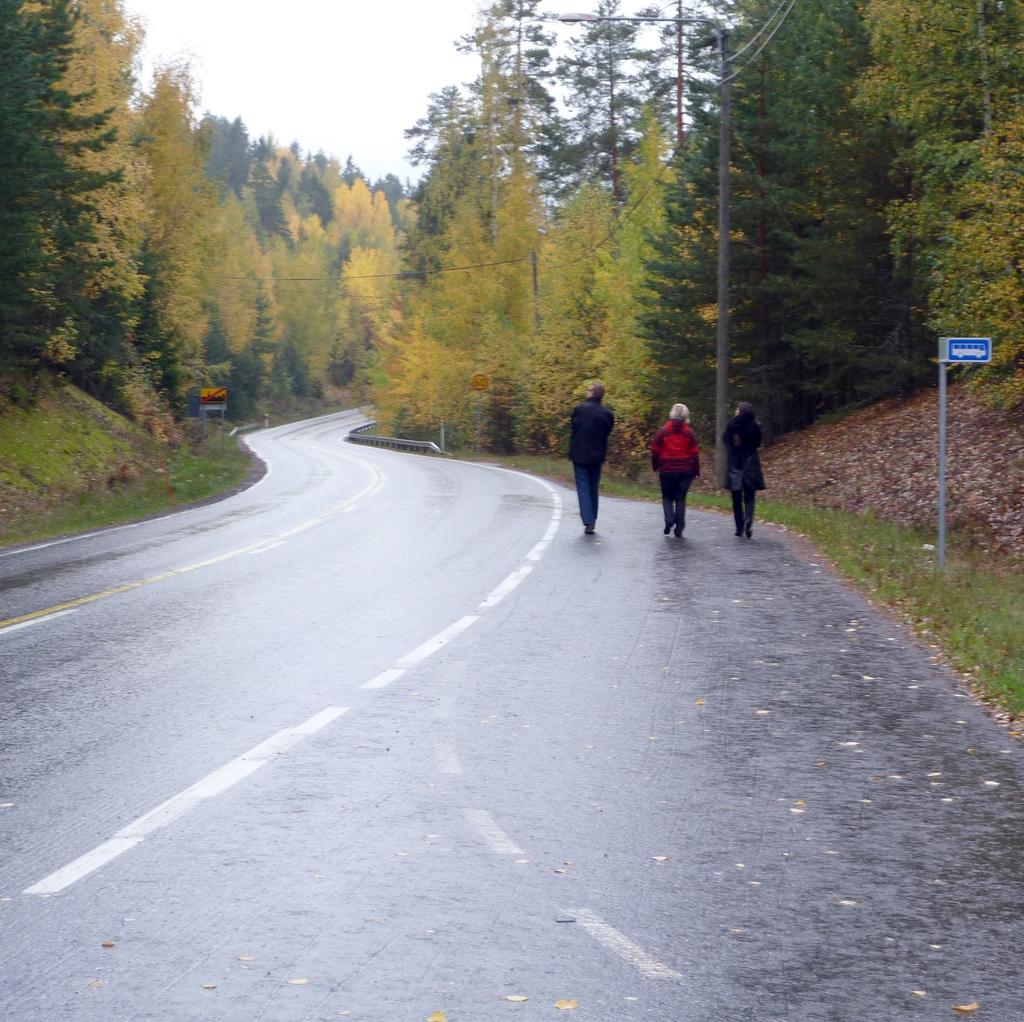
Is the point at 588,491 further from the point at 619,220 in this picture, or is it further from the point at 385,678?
the point at 619,220

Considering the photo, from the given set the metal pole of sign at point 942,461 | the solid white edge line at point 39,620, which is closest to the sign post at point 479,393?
the metal pole of sign at point 942,461

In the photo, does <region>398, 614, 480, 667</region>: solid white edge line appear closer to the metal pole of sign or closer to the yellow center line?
the yellow center line

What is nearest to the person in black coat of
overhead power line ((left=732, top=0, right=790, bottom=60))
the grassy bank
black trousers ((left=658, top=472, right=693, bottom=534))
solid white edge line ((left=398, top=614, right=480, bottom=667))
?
black trousers ((left=658, top=472, right=693, bottom=534))

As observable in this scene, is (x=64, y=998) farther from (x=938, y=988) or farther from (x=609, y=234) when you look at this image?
(x=609, y=234)

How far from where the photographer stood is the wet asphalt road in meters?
4.24

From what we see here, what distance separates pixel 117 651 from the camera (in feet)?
33.4

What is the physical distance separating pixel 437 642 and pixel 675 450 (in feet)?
30.4

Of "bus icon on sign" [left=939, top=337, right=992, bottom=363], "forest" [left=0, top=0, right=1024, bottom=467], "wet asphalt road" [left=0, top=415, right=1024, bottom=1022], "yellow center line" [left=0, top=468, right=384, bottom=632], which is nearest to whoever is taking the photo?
"wet asphalt road" [left=0, top=415, right=1024, bottom=1022]

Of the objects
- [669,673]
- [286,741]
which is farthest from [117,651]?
[669,673]

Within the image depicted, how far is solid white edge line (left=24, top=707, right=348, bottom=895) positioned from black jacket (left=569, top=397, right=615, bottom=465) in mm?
11737

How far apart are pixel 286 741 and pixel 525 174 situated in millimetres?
63604

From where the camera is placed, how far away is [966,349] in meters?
14.9

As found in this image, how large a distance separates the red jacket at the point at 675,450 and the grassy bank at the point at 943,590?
2220mm

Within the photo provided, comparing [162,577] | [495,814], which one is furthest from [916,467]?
[495,814]
